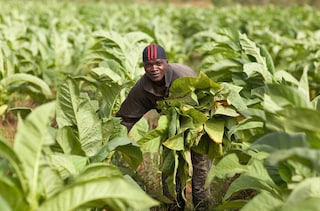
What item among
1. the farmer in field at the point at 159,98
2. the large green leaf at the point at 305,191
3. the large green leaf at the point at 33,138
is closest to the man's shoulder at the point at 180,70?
the farmer in field at the point at 159,98

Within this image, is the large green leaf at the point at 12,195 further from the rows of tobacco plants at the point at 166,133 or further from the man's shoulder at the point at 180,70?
the man's shoulder at the point at 180,70

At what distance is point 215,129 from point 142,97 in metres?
0.62

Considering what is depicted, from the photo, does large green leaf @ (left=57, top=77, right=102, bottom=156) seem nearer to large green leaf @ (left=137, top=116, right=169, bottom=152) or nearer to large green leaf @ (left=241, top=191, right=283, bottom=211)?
large green leaf @ (left=137, top=116, right=169, bottom=152)

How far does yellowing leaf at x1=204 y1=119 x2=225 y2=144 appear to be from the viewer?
10.7 feet

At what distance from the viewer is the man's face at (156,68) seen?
3.50m

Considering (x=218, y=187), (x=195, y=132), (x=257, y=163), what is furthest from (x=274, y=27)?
(x=257, y=163)

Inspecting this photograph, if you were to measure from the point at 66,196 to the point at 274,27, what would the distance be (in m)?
11.4

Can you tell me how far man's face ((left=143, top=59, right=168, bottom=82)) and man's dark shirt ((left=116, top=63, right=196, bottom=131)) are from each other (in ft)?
0.25

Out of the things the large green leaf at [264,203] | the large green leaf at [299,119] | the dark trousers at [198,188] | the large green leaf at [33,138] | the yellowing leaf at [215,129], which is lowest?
the dark trousers at [198,188]

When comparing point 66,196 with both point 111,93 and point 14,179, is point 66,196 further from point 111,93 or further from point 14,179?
point 111,93

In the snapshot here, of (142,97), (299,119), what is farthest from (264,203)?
(142,97)

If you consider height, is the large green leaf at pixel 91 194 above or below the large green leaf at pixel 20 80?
above

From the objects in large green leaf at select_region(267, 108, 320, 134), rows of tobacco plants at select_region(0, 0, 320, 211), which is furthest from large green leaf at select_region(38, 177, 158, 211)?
large green leaf at select_region(267, 108, 320, 134)

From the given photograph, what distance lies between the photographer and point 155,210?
3721mm
